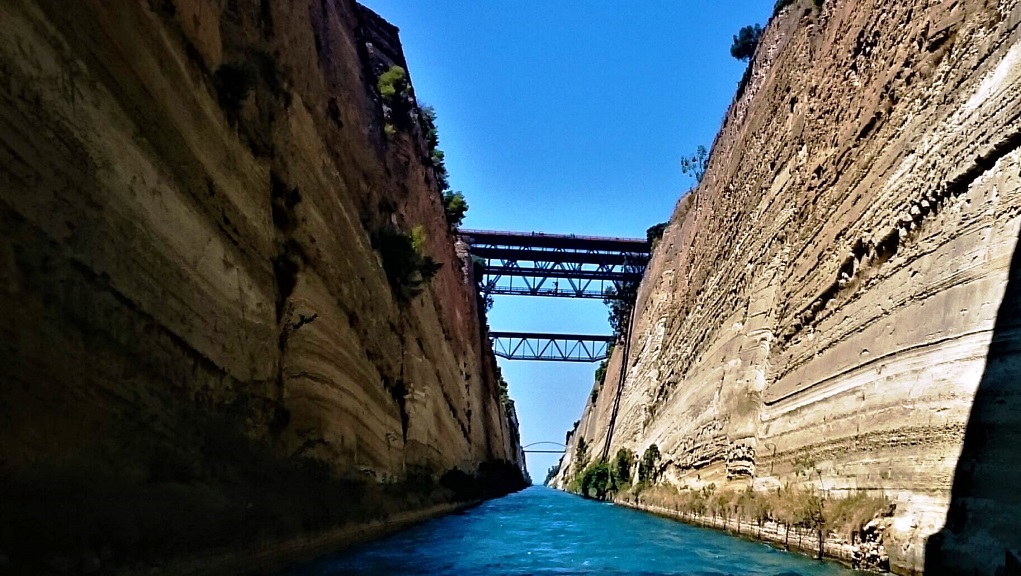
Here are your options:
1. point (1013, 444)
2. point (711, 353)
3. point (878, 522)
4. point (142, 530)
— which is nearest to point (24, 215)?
point (142, 530)

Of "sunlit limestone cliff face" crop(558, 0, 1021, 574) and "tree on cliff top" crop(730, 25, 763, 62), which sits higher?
"tree on cliff top" crop(730, 25, 763, 62)

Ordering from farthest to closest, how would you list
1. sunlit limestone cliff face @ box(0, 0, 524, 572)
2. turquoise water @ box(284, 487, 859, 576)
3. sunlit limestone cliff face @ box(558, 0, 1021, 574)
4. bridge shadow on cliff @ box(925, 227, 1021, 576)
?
turquoise water @ box(284, 487, 859, 576), sunlit limestone cliff face @ box(558, 0, 1021, 574), bridge shadow on cliff @ box(925, 227, 1021, 576), sunlit limestone cliff face @ box(0, 0, 524, 572)

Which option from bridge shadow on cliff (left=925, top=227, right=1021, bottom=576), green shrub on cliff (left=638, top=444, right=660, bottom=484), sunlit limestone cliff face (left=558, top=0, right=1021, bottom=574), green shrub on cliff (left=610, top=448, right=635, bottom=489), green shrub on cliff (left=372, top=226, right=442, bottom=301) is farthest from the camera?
green shrub on cliff (left=610, top=448, right=635, bottom=489)

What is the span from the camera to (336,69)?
13.6m

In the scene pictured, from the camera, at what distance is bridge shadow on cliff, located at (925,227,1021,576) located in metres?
5.21

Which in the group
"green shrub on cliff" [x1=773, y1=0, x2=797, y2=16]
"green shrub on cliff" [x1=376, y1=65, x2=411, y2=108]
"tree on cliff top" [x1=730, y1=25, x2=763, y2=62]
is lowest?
"green shrub on cliff" [x1=376, y1=65, x2=411, y2=108]

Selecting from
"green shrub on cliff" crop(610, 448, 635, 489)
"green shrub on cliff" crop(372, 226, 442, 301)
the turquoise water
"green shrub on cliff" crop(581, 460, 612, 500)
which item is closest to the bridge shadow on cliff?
the turquoise water

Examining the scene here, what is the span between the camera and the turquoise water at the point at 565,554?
298 inches

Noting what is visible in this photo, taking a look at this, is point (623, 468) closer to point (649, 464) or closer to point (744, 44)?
point (649, 464)

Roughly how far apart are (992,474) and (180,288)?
23.0 feet

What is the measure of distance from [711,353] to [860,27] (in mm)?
8623

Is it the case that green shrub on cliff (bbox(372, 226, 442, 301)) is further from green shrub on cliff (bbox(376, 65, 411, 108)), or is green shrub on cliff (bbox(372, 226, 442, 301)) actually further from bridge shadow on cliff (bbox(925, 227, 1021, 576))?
bridge shadow on cliff (bbox(925, 227, 1021, 576))

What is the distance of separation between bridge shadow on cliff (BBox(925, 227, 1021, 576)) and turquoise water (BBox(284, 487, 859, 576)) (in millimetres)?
1460

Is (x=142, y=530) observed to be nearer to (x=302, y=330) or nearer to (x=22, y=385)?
(x=22, y=385)
